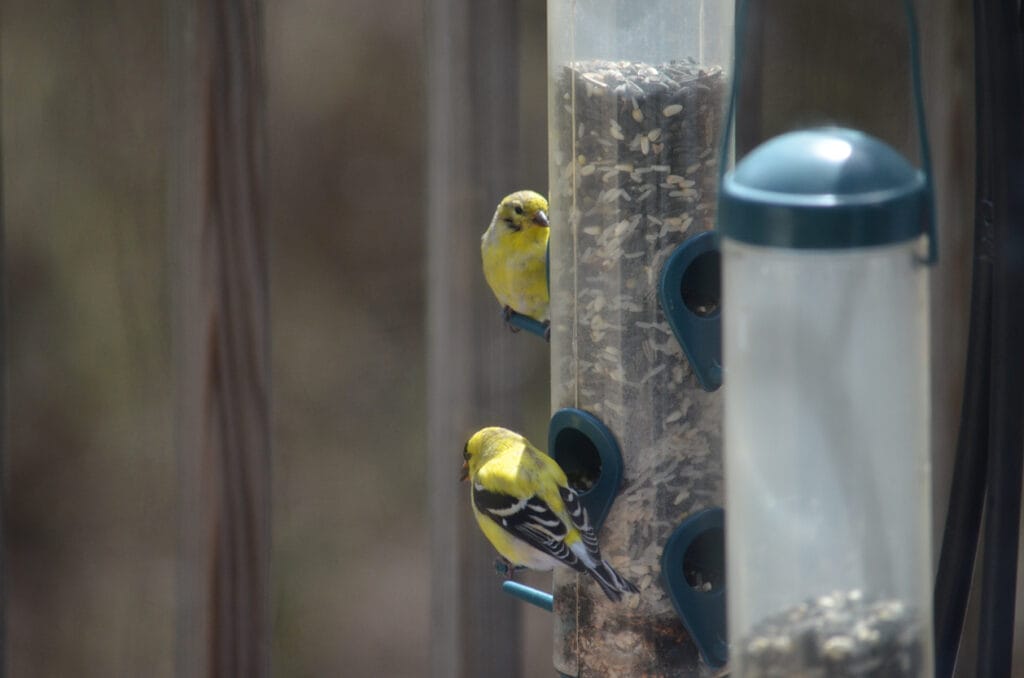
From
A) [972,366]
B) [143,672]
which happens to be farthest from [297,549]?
[972,366]

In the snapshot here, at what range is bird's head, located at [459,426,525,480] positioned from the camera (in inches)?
94.7

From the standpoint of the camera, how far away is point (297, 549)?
331 cm

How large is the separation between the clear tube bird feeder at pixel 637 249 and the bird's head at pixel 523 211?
0.12 m

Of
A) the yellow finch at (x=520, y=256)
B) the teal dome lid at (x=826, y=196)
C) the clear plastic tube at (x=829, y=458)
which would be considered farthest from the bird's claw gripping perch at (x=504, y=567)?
the teal dome lid at (x=826, y=196)

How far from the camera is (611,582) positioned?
2.24 metres

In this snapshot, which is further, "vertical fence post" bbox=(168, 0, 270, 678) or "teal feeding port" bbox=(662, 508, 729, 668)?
"vertical fence post" bbox=(168, 0, 270, 678)

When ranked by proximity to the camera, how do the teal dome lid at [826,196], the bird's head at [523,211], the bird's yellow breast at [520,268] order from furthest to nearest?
the bird's yellow breast at [520,268] < the bird's head at [523,211] < the teal dome lid at [826,196]

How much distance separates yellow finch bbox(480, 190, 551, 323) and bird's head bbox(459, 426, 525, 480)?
0.17 metres

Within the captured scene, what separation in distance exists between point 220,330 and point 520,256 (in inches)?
21.4

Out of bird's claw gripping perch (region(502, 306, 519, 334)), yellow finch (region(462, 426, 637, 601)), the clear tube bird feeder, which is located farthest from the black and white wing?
bird's claw gripping perch (region(502, 306, 519, 334))

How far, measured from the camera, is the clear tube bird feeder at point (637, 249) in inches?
87.2

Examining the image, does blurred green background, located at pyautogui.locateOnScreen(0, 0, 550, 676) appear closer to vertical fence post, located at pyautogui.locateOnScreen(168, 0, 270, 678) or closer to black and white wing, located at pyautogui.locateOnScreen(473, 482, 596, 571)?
vertical fence post, located at pyautogui.locateOnScreen(168, 0, 270, 678)

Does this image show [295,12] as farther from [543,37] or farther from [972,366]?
[972,366]

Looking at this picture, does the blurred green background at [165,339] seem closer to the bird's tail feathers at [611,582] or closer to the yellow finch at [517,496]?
the yellow finch at [517,496]
